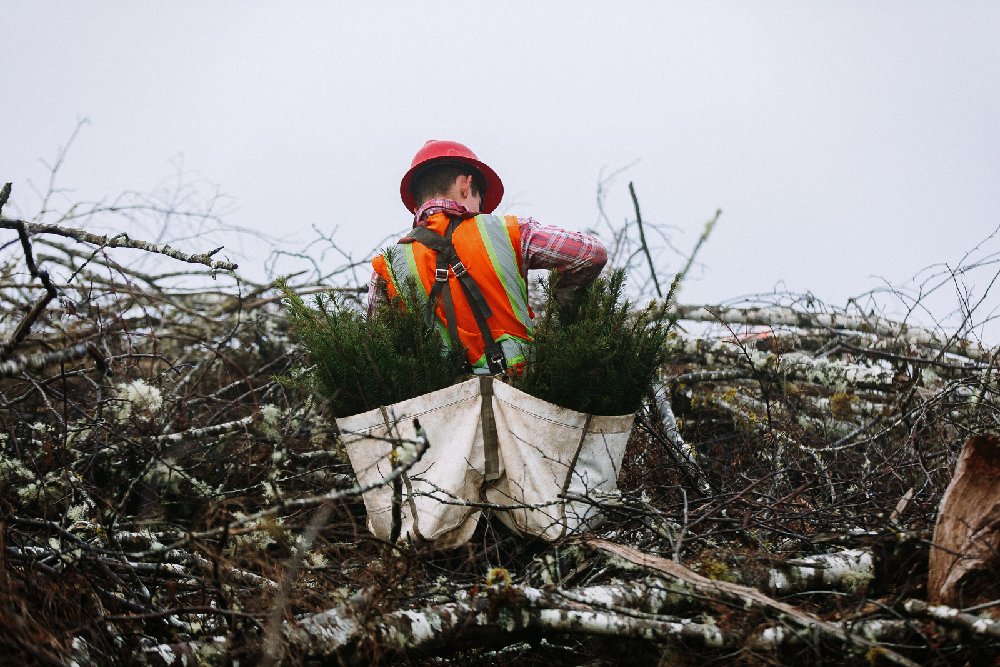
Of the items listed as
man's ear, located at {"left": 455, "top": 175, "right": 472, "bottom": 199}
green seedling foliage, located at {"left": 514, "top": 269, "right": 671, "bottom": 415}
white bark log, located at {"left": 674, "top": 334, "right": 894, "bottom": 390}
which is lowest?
white bark log, located at {"left": 674, "top": 334, "right": 894, "bottom": 390}

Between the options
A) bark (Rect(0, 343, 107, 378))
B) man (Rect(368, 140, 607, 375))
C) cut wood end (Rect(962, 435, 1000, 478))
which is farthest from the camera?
man (Rect(368, 140, 607, 375))

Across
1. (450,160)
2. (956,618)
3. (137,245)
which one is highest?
(450,160)

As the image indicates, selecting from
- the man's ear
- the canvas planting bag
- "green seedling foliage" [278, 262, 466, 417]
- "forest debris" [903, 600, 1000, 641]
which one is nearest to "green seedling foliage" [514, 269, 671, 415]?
the canvas planting bag

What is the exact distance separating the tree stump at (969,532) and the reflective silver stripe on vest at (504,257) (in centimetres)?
180

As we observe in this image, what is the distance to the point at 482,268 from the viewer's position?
3211mm

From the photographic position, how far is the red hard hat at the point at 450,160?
3703 millimetres

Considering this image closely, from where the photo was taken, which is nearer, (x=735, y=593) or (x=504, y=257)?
(x=735, y=593)

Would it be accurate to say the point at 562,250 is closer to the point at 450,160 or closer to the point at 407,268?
the point at 407,268

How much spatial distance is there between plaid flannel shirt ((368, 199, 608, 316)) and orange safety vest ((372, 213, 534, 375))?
61 mm

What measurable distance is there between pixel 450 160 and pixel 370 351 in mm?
1364

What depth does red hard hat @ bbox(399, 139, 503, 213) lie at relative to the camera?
370 cm

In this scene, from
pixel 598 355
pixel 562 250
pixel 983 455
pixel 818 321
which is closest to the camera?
pixel 983 455

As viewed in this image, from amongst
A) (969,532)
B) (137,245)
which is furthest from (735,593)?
(137,245)

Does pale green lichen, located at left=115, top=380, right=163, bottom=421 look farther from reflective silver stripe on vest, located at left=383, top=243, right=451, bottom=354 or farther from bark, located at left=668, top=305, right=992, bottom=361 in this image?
bark, located at left=668, top=305, right=992, bottom=361
